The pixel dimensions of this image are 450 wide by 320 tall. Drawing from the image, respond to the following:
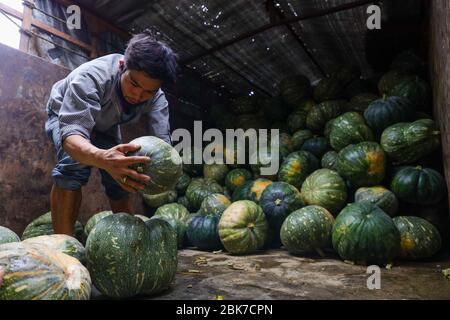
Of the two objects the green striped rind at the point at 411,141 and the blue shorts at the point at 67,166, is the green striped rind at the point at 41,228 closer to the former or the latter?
the blue shorts at the point at 67,166

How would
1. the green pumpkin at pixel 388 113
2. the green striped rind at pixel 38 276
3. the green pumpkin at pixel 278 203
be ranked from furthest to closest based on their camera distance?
the green pumpkin at pixel 388 113
the green pumpkin at pixel 278 203
the green striped rind at pixel 38 276

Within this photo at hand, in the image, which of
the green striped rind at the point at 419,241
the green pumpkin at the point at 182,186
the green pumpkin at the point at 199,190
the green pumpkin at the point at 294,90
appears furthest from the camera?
the green pumpkin at the point at 294,90

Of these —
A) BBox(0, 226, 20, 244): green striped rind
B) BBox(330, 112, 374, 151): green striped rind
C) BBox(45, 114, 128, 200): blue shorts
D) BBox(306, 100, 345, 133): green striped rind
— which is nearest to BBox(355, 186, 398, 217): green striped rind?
BBox(330, 112, 374, 151): green striped rind

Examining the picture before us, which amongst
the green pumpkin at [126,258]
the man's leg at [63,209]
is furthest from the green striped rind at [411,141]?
the man's leg at [63,209]

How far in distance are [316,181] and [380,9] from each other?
2768 millimetres

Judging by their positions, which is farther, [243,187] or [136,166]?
[243,187]

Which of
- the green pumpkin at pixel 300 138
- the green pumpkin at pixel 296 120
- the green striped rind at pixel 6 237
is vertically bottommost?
the green striped rind at pixel 6 237

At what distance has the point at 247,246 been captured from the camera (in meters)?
3.79

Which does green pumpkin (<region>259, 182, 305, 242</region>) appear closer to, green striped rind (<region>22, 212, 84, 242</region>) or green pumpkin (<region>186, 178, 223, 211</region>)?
green pumpkin (<region>186, 178, 223, 211</region>)

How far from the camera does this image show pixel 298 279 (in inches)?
106

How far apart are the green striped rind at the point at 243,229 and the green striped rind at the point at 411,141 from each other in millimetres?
1669

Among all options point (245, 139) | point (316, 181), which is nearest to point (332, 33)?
point (245, 139)

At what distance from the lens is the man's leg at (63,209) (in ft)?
9.50
